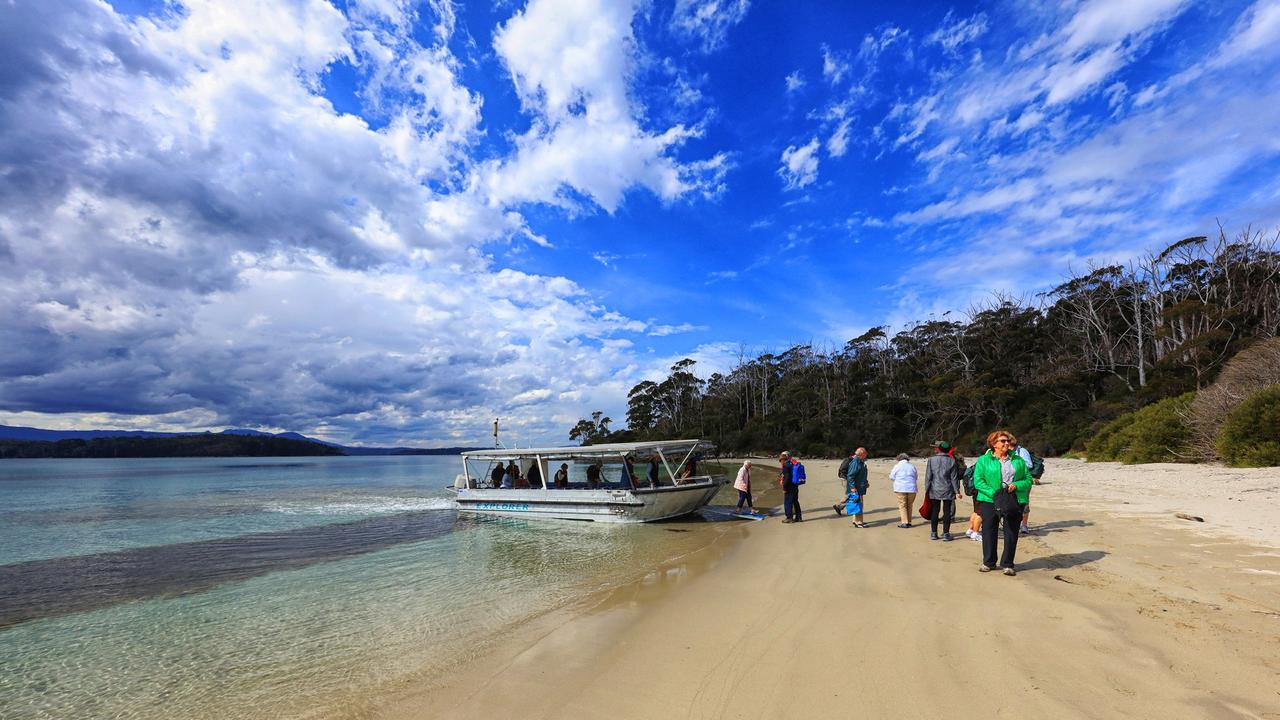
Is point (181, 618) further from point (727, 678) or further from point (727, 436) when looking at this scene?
point (727, 436)

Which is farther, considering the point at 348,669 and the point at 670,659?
the point at 348,669

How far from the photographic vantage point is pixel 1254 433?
1504cm

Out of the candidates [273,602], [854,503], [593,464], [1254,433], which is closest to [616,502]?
[593,464]

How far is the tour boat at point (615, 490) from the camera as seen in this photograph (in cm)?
1594

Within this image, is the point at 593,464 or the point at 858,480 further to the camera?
the point at 593,464

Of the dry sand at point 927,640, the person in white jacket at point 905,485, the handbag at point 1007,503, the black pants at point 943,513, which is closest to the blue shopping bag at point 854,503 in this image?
the person in white jacket at point 905,485

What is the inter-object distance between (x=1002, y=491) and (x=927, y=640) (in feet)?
9.85

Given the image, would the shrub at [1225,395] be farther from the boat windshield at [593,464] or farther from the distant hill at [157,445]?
the distant hill at [157,445]

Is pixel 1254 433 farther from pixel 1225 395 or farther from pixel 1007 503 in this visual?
pixel 1007 503

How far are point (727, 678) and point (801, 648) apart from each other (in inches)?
39.0

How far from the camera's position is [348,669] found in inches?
226

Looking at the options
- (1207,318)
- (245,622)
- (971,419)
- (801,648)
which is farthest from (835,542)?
(971,419)

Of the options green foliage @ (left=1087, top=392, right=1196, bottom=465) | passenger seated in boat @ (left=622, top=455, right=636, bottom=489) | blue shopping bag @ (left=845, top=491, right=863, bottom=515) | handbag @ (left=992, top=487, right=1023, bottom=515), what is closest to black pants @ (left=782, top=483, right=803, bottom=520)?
blue shopping bag @ (left=845, top=491, right=863, bottom=515)

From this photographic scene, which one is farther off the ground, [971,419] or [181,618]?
[971,419]
